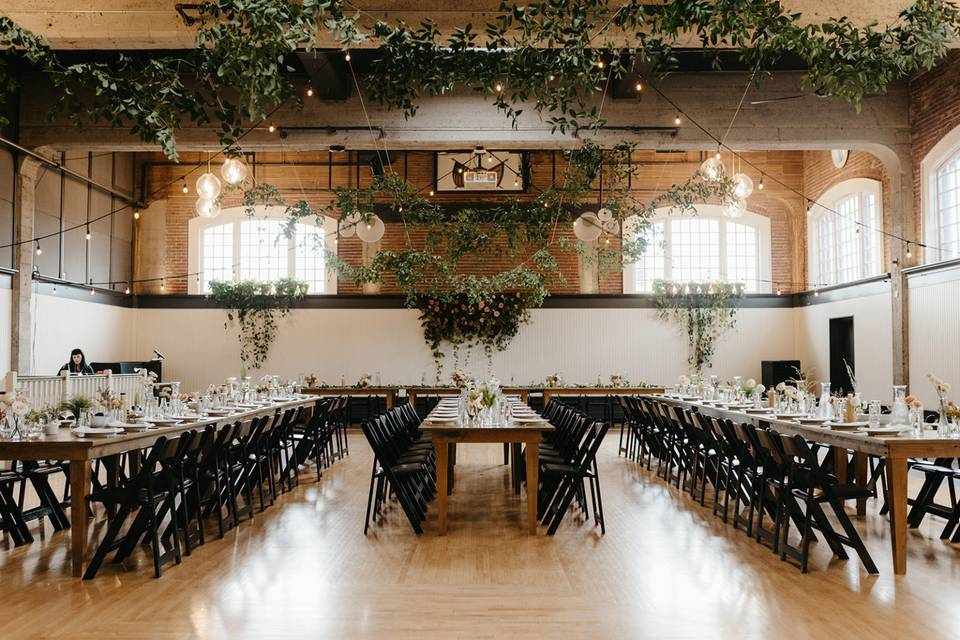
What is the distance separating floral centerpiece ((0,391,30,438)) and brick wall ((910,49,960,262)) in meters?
11.1

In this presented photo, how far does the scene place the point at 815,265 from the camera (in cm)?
1486

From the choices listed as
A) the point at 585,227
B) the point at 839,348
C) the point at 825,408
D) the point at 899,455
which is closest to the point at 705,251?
the point at 839,348

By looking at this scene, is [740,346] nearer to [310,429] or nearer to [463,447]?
[463,447]

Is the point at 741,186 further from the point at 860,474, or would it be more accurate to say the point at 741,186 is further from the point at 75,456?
the point at 75,456

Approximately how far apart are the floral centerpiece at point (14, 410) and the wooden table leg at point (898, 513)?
575cm

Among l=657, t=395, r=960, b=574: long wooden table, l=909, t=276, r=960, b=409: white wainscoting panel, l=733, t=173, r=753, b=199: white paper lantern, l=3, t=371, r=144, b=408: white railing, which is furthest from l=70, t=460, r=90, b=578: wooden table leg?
l=909, t=276, r=960, b=409: white wainscoting panel

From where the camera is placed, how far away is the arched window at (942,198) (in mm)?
10258

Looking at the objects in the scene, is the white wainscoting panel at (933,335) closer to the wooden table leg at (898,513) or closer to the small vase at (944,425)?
the small vase at (944,425)

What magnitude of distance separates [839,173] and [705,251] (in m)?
2.96

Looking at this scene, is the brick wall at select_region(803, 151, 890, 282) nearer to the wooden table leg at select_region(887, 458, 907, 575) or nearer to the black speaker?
the black speaker

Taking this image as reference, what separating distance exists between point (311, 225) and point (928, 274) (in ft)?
35.9

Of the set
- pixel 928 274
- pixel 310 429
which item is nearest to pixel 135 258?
pixel 310 429

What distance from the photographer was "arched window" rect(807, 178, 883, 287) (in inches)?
498

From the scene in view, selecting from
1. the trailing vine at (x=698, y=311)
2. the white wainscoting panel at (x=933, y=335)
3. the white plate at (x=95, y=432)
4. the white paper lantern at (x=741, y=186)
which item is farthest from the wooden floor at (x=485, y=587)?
the trailing vine at (x=698, y=311)
